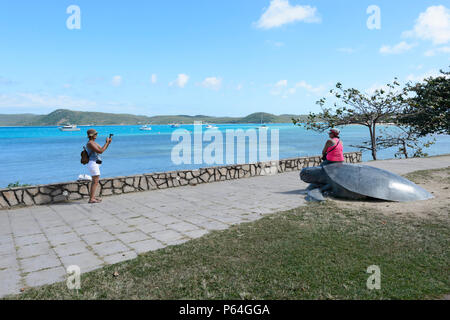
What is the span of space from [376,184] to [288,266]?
4.37 meters

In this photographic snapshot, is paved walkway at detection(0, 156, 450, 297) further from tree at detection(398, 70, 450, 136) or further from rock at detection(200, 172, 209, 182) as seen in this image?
tree at detection(398, 70, 450, 136)

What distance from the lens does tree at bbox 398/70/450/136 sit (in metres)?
16.3

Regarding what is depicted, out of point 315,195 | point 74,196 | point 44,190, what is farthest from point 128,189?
point 315,195

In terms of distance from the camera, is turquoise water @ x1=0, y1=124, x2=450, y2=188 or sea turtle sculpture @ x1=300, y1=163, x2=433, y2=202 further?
turquoise water @ x1=0, y1=124, x2=450, y2=188

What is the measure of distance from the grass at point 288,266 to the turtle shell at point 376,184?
1.73m

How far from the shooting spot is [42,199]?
7.14 meters

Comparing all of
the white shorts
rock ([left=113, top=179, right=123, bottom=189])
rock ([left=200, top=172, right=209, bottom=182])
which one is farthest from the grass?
rock ([left=200, top=172, right=209, bottom=182])

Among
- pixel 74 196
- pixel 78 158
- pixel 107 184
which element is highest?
pixel 107 184

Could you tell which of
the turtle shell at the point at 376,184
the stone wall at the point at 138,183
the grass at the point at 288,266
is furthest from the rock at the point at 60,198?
the turtle shell at the point at 376,184

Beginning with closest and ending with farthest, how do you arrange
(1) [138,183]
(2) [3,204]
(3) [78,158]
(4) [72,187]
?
(2) [3,204] < (4) [72,187] < (1) [138,183] < (3) [78,158]

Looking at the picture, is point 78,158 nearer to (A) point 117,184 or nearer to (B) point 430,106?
(A) point 117,184

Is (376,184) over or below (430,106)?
below

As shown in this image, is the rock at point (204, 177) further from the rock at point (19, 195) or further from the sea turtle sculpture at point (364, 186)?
the rock at point (19, 195)

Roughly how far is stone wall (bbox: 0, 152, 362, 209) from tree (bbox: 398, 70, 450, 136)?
887cm
